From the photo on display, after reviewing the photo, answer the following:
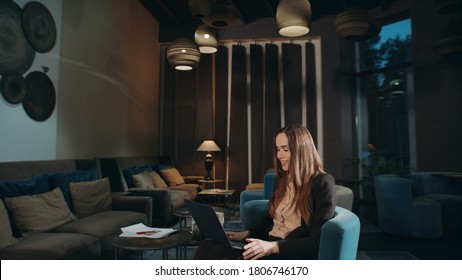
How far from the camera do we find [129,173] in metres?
4.15

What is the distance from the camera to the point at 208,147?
5.66m

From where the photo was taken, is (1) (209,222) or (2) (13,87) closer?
(1) (209,222)

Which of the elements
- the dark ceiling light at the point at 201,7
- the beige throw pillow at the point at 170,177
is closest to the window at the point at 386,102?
the beige throw pillow at the point at 170,177

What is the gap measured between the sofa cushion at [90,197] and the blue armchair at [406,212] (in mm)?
2989

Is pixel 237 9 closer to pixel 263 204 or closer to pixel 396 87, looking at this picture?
pixel 396 87

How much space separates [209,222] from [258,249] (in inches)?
9.0

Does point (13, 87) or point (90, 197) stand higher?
point (13, 87)

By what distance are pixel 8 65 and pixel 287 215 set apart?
2.50 m

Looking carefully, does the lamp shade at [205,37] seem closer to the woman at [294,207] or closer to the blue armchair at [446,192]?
the woman at [294,207]

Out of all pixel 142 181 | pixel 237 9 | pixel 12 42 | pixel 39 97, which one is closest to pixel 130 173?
pixel 142 181

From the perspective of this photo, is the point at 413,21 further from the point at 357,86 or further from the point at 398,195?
the point at 398,195

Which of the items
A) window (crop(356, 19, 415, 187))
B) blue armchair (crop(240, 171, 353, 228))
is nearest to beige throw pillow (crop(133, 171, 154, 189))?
blue armchair (crop(240, 171, 353, 228))

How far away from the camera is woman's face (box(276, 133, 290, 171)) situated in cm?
145

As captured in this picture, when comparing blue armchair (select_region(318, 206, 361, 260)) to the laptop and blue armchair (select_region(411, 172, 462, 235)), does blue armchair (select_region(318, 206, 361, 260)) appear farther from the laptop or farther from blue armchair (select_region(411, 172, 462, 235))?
blue armchair (select_region(411, 172, 462, 235))
